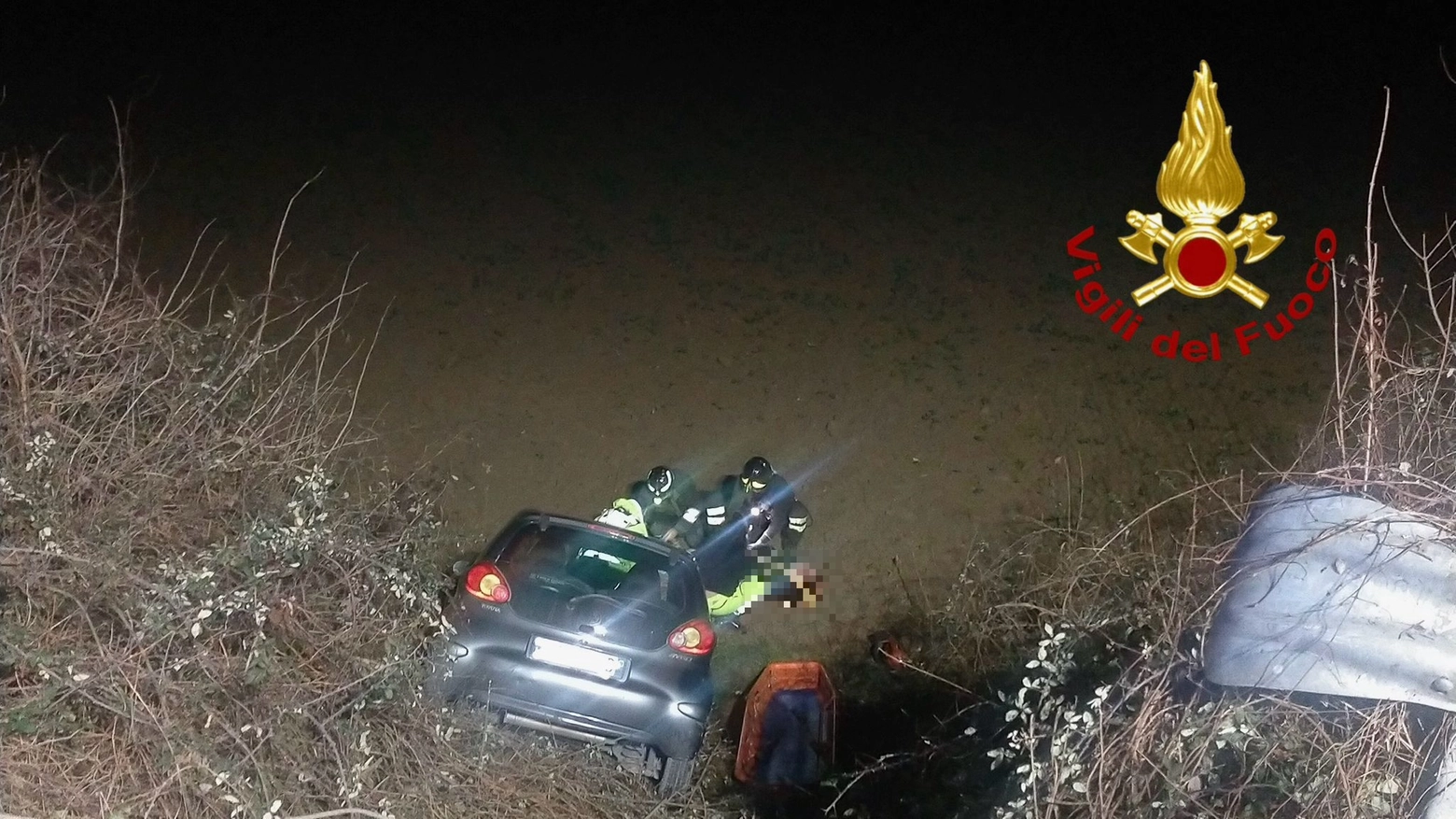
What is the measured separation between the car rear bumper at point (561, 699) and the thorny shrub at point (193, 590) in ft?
0.43

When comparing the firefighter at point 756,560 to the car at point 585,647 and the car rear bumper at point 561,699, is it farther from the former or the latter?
the car rear bumper at point 561,699

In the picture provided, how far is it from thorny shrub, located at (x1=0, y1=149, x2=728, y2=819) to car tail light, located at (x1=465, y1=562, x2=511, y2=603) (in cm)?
26

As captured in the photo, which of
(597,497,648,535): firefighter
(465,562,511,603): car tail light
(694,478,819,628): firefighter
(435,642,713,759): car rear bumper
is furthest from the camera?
(694,478,819,628): firefighter

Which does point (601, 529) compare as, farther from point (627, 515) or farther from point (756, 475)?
point (756, 475)

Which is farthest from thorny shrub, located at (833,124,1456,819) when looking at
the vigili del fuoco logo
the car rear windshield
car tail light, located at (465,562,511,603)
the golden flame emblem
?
the vigili del fuoco logo

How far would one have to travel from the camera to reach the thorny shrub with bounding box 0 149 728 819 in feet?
12.3

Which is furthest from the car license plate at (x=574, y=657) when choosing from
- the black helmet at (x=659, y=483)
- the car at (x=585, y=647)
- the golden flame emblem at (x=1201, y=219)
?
the golden flame emblem at (x=1201, y=219)

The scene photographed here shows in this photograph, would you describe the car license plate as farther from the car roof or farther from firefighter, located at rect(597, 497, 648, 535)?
firefighter, located at rect(597, 497, 648, 535)

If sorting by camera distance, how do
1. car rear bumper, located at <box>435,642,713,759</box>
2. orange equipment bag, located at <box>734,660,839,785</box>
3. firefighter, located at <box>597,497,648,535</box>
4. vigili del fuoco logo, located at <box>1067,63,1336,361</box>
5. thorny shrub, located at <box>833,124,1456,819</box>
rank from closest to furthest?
thorny shrub, located at <box>833,124,1456,819</box>
car rear bumper, located at <box>435,642,713,759</box>
orange equipment bag, located at <box>734,660,839,785</box>
firefighter, located at <box>597,497,648,535</box>
vigili del fuoco logo, located at <box>1067,63,1336,361</box>

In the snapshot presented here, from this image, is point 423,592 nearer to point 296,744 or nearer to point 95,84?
point 296,744

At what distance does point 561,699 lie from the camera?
4953 mm

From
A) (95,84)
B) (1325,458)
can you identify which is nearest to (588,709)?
(1325,458)

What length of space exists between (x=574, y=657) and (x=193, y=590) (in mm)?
1674

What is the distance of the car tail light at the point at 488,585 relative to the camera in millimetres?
5109
